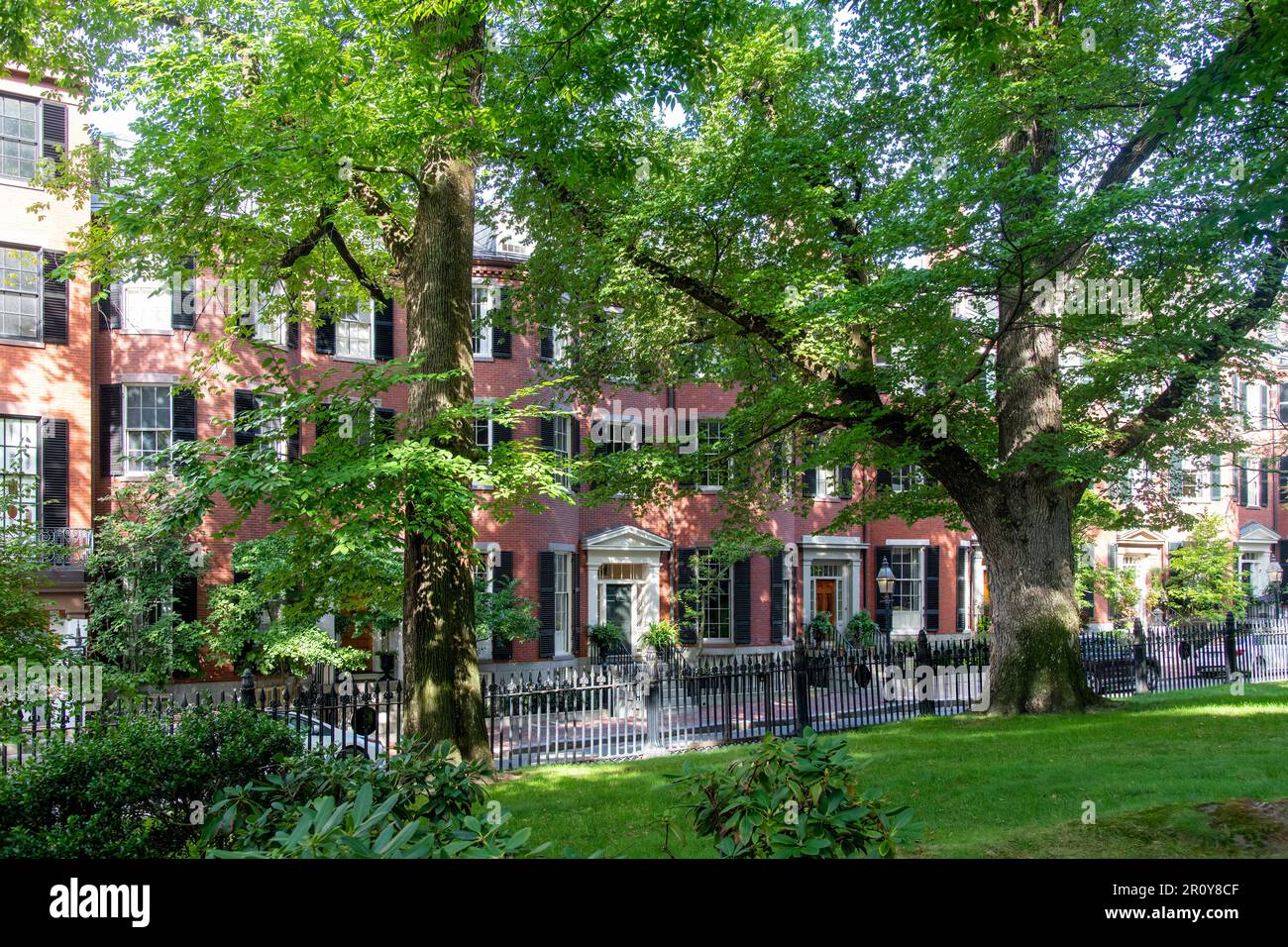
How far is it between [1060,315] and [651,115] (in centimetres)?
864

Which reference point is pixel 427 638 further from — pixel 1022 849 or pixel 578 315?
pixel 578 315

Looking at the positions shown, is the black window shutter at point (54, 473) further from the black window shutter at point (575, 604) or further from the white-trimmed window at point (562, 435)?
the black window shutter at point (575, 604)

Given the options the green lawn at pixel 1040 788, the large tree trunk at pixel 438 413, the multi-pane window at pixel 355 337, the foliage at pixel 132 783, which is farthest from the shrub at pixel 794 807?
the multi-pane window at pixel 355 337

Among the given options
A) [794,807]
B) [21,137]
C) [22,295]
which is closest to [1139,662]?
[794,807]

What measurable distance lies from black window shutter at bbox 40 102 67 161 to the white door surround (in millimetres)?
16679

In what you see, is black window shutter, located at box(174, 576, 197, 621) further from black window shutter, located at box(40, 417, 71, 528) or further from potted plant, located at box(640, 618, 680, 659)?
potted plant, located at box(640, 618, 680, 659)

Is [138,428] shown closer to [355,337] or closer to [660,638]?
[355,337]

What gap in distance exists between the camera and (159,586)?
21016mm

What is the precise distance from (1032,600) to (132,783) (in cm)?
1387

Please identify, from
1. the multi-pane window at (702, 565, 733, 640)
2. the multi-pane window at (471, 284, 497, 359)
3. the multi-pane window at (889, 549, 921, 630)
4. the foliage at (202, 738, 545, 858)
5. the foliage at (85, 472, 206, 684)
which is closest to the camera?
the foliage at (202, 738, 545, 858)

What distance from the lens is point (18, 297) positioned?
21.7 metres

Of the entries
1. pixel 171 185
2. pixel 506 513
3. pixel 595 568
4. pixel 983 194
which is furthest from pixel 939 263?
pixel 595 568

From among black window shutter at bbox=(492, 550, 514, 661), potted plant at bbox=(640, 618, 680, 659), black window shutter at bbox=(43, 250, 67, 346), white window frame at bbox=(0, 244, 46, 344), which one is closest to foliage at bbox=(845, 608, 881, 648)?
potted plant at bbox=(640, 618, 680, 659)

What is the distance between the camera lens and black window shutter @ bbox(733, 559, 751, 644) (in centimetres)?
3047
